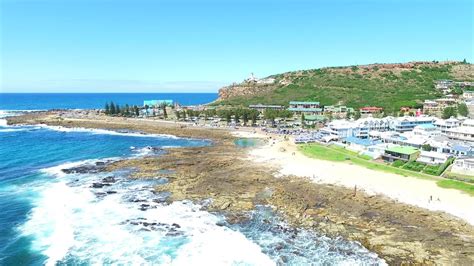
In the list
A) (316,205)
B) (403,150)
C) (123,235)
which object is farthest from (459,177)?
(123,235)

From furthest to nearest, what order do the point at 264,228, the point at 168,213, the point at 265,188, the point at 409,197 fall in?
the point at 265,188 < the point at 409,197 < the point at 168,213 < the point at 264,228

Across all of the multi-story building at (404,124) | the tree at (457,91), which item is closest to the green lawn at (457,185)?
the multi-story building at (404,124)

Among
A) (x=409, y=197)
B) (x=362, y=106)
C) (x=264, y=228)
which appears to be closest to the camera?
(x=264, y=228)

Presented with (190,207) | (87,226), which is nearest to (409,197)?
(190,207)

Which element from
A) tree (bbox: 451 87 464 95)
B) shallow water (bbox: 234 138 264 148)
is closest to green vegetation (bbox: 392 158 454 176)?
shallow water (bbox: 234 138 264 148)

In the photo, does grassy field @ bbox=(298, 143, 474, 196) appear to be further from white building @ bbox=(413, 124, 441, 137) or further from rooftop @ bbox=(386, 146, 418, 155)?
white building @ bbox=(413, 124, 441, 137)

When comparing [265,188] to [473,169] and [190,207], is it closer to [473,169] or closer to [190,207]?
[190,207]

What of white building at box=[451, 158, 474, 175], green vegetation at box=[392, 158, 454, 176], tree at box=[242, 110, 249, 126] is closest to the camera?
white building at box=[451, 158, 474, 175]

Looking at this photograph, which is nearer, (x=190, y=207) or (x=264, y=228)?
(x=264, y=228)
